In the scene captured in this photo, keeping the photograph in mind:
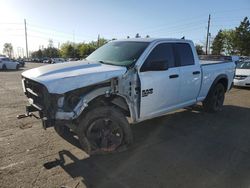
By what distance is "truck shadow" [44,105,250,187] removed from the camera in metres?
3.48

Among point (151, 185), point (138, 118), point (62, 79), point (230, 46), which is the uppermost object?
point (230, 46)

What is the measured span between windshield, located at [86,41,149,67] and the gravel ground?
1.62 meters

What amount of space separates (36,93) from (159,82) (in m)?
2.27

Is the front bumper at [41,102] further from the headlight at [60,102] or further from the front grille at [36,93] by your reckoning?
the headlight at [60,102]

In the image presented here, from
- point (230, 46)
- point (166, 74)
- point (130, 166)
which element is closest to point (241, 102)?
point (166, 74)

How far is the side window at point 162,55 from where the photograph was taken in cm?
466

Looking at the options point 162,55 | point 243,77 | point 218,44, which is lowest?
point 243,77

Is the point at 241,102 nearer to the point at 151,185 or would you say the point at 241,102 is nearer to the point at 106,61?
the point at 106,61

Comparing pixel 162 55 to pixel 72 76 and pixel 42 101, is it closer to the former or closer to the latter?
pixel 72 76

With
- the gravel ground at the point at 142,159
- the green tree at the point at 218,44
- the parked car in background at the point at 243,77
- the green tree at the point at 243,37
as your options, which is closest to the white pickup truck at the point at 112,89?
the gravel ground at the point at 142,159

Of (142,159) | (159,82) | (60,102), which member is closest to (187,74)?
(159,82)

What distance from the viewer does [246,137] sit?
5242 millimetres

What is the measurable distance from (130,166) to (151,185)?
59 cm

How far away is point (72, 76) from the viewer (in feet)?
A: 12.2
